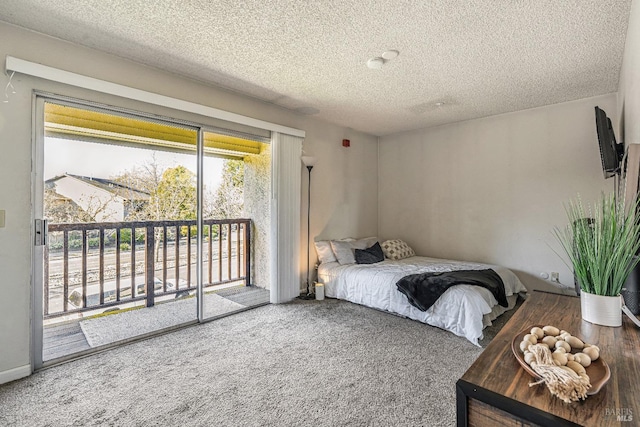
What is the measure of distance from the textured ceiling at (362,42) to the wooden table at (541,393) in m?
1.98

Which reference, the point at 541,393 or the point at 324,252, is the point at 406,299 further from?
the point at 541,393

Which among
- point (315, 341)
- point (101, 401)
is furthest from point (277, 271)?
point (101, 401)

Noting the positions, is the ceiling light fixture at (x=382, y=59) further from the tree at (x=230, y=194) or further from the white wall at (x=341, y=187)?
the tree at (x=230, y=194)

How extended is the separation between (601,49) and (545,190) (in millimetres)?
1835

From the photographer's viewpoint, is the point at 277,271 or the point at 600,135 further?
the point at 277,271

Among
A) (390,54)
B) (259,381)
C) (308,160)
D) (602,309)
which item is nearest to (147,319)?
(259,381)

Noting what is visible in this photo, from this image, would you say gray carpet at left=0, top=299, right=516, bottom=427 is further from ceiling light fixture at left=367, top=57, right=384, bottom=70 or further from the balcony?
ceiling light fixture at left=367, top=57, right=384, bottom=70

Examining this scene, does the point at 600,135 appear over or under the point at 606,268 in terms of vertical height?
over

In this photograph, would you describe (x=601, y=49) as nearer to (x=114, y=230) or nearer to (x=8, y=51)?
(x=8, y=51)

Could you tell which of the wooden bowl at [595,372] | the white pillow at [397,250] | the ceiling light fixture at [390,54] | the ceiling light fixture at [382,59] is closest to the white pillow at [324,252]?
the white pillow at [397,250]

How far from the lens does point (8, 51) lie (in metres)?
2.14

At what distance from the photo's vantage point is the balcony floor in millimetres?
2676

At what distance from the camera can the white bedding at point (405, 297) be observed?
2832 mm

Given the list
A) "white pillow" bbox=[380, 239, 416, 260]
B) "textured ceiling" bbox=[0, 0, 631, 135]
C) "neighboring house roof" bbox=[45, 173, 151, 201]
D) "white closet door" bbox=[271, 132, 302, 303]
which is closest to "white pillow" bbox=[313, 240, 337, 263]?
"white closet door" bbox=[271, 132, 302, 303]
